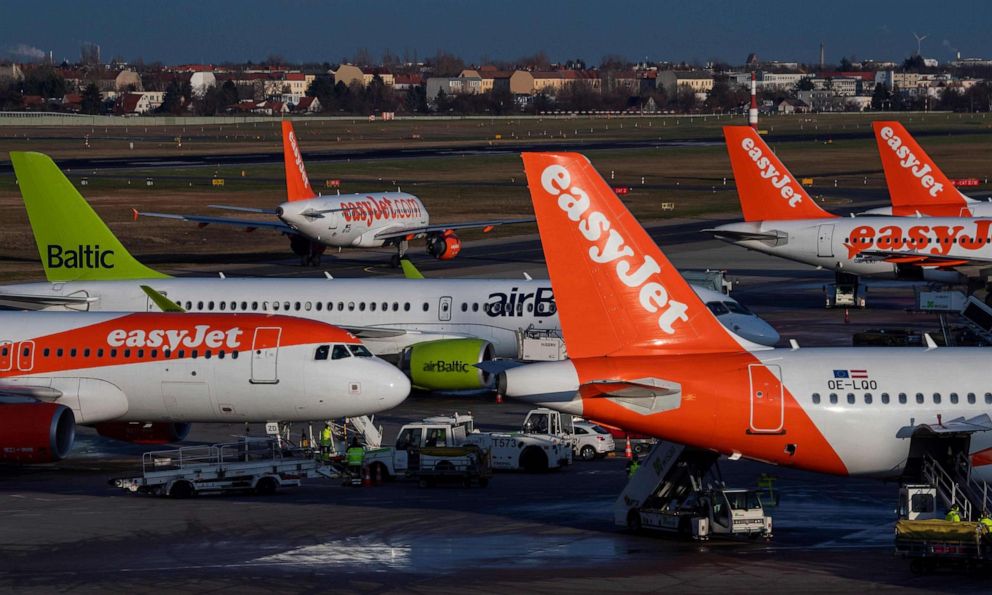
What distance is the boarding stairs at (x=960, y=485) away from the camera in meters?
30.7

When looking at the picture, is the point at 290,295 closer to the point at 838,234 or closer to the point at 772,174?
the point at 772,174

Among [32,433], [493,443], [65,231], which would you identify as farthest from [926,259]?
[32,433]

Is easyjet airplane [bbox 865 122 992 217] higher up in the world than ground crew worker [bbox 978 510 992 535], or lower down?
higher up

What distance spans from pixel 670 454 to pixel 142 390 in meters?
15.7

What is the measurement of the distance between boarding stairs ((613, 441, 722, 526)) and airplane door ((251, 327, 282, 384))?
450 inches

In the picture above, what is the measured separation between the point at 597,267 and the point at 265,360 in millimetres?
13074

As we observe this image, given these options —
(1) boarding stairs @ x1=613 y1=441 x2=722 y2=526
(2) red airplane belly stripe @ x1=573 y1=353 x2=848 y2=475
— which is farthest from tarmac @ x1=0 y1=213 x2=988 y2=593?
(2) red airplane belly stripe @ x1=573 y1=353 x2=848 y2=475

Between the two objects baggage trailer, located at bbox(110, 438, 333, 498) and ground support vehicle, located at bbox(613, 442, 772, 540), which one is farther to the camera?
baggage trailer, located at bbox(110, 438, 333, 498)

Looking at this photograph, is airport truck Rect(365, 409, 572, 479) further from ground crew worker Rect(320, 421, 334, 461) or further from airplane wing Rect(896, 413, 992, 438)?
airplane wing Rect(896, 413, 992, 438)

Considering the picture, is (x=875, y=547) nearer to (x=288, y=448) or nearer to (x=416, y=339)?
(x=288, y=448)

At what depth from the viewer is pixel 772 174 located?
7694cm

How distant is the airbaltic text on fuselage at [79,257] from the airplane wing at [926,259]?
Answer: 35862mm

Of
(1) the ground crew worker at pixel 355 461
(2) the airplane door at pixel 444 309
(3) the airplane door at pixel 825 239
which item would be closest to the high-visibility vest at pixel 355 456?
(1) the ground crew worker at pixel 355 461

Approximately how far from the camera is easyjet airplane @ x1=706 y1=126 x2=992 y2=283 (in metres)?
74.2
